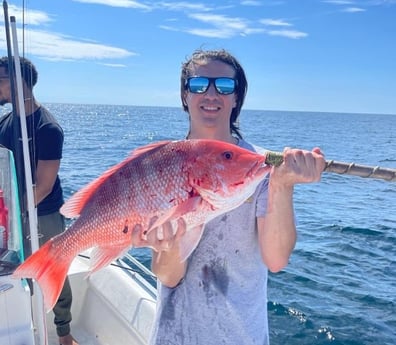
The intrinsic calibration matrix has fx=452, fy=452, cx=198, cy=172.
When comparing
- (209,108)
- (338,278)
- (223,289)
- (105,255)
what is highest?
(209,108)

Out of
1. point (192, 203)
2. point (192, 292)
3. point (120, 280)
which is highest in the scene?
point (192, 203)

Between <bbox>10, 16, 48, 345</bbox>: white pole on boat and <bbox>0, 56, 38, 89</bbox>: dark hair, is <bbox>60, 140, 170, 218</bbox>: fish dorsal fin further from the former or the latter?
<bbox>0, 56, 38, 89</bbox>: dark hair

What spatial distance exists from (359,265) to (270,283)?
1752mm

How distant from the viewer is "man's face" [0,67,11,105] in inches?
153

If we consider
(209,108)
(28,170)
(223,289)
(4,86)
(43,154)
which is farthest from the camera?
(4,86)

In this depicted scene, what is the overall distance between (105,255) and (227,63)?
100cm

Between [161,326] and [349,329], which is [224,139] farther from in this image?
[349,329]

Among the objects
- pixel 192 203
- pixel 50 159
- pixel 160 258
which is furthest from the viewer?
pixel 50 159

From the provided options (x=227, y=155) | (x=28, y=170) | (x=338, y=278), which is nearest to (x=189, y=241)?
(x=227, y=155)

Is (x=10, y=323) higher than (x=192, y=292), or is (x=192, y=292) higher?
(x=192, y=292)

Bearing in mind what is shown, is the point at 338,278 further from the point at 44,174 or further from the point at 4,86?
the point at 4,86

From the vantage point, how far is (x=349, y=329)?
18.5 ft

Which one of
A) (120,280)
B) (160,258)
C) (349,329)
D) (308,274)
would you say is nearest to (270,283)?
(308,274)

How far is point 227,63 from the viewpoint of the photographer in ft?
A: 6.73
